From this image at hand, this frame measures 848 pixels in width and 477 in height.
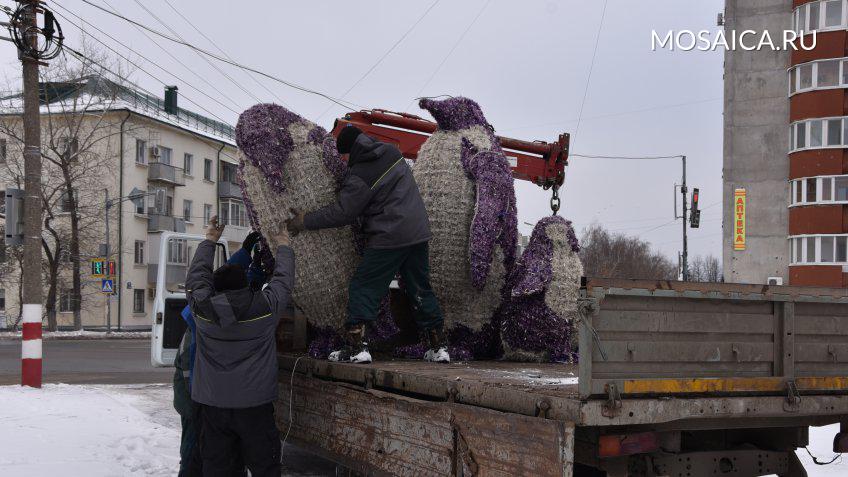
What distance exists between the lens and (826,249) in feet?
87.4

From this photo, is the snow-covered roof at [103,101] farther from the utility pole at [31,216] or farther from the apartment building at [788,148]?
the apartment building at [788,148]

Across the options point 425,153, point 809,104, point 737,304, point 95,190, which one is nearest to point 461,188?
point 425,153

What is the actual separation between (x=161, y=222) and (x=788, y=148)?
26960 mm

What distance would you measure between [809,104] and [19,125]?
1117 inches

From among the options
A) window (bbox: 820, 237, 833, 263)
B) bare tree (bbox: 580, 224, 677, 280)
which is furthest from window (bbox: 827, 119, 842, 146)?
bare tree (bbox: 580, 224, 677, 280)

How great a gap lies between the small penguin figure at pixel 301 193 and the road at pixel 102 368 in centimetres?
149

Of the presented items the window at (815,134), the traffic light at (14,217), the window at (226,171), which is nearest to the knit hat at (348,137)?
the traffic light at (14,217)

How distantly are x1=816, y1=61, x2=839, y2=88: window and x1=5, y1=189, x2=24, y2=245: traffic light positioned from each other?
83.8 feet

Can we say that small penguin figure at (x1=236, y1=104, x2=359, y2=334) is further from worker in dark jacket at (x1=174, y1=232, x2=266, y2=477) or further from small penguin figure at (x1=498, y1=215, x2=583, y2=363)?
small penguin figure at (x1=498, y1=215, x2=583, y2=363)

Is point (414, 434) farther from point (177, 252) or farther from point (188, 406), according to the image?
point (177, 252)

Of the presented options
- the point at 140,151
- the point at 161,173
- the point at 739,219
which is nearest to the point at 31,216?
the point at 739,219

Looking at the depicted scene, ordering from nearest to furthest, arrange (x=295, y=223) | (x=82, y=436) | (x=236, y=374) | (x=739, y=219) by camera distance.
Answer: (x=236, y=374)
(x=295, y=223)
(x=82, y=436)
(x=739, y=219)

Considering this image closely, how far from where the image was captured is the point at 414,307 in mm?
5023

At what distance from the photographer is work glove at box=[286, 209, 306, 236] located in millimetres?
4898
